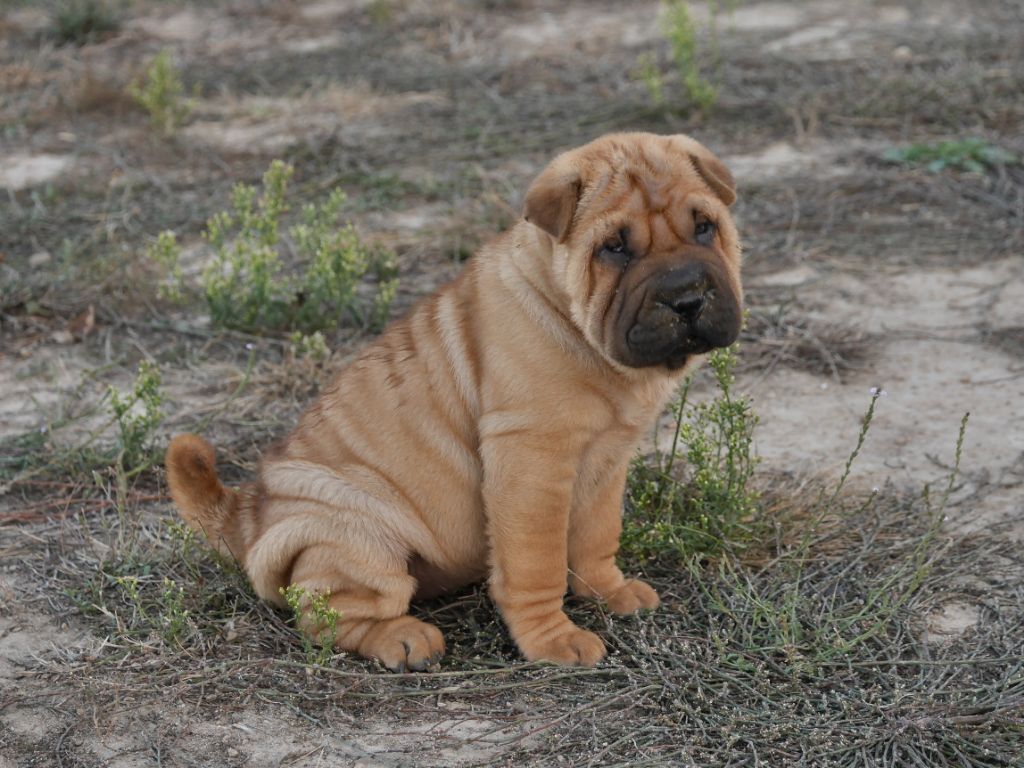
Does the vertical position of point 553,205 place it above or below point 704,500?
above

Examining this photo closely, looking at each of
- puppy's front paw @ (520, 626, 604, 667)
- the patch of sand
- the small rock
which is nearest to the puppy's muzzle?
puppy's front paw @ (520, 626, 604, 667)

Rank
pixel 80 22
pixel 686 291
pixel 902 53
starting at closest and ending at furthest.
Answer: pixel 686 291, pixel 902 53, pixel 80 22

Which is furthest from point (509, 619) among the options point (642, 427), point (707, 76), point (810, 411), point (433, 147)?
point (707, 76)

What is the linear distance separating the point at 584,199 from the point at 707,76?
271 inches

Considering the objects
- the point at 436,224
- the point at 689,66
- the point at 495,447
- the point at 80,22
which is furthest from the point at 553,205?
the point at 80,22

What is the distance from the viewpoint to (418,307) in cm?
464

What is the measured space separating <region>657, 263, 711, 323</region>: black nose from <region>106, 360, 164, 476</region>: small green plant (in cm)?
249

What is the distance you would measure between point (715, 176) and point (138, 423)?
281cm

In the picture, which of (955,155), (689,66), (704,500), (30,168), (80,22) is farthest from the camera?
(80,22)

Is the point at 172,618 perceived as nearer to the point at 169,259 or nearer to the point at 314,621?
the point at 314,621

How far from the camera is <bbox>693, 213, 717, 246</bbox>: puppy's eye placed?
3.99 metres

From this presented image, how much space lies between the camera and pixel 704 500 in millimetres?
4918

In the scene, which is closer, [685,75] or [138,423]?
[138,423]

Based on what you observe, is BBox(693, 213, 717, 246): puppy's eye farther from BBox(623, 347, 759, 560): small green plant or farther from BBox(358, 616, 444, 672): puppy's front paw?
BBox(358, 616, 444, 672): puppy's front paw
